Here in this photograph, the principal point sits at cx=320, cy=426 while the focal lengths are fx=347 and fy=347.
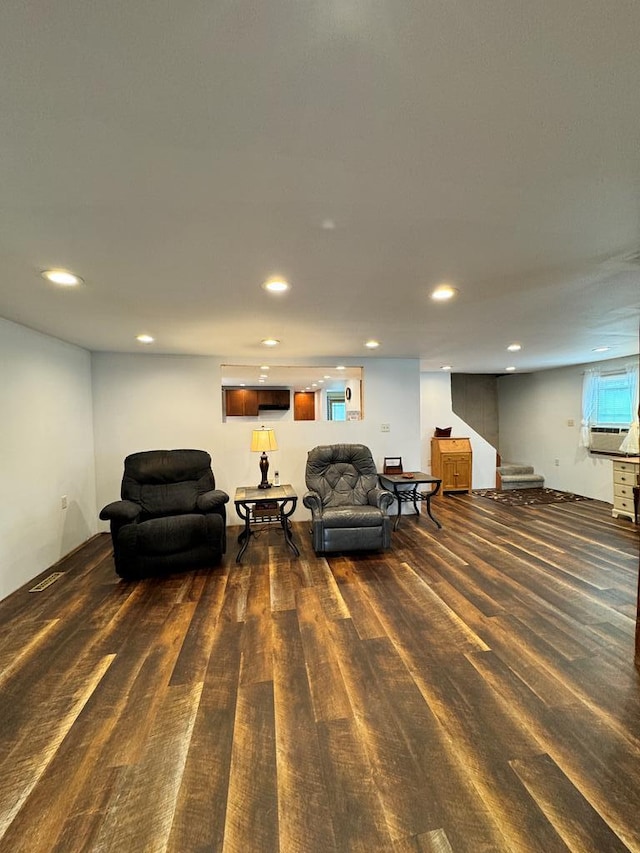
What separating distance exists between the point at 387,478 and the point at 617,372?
4.08 m

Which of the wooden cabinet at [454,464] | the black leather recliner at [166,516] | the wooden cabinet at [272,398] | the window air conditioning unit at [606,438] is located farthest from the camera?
the wooden cabinet at [272,398]

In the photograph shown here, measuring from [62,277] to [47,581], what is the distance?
254 cm

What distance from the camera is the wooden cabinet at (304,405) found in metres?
8.36

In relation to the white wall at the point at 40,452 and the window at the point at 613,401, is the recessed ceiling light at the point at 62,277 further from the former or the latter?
the window at the point at 613,401

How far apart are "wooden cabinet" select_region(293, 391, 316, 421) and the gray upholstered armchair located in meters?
4.17

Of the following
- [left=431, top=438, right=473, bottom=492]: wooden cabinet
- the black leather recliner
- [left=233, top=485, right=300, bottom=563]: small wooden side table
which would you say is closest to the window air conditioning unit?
[left=431, top=438, right=473, bottom=492]: wooden cabinet

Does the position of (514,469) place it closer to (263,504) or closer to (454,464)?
(454,464)

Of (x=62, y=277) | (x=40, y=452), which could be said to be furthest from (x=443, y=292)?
(x=40, y=452)

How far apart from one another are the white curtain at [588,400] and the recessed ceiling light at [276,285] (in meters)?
5.78

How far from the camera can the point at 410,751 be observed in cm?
141

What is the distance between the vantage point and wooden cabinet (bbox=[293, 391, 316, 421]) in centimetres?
836

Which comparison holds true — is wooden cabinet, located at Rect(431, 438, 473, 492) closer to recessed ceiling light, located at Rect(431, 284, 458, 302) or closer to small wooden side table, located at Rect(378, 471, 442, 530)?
small wooden side table, located at Rect(378, 471, 442, 530)

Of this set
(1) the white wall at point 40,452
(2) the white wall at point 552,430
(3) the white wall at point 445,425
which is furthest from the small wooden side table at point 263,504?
(2) the white wall at point 552,430

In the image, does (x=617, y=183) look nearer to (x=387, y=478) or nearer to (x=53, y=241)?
(x=53, y=241)
